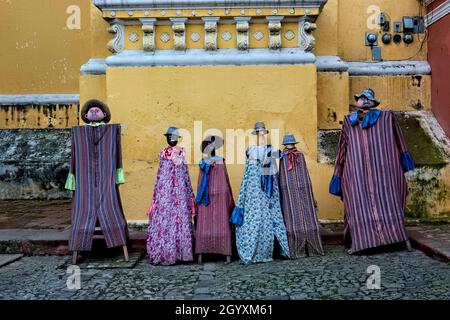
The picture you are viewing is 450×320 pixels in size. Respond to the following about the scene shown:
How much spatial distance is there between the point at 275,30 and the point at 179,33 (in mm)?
1252

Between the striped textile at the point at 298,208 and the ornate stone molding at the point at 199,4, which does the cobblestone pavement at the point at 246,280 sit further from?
the ornate stone molding at the point at 199,4

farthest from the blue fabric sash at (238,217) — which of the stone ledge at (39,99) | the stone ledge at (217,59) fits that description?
the stone ledge at (39,99)

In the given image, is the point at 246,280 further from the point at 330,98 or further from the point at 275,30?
the point at 275,30

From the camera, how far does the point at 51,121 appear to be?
9406 mm

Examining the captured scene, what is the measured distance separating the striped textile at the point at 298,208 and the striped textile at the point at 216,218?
63 cm

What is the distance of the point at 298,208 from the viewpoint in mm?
5590

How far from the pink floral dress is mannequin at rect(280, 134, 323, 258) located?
1.03m

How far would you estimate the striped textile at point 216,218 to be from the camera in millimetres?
5426

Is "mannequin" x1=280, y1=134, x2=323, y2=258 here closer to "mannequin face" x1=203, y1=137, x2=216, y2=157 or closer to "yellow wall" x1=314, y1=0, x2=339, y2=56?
"mannequin face" x1=203, y1=137, x2=216, y2=157

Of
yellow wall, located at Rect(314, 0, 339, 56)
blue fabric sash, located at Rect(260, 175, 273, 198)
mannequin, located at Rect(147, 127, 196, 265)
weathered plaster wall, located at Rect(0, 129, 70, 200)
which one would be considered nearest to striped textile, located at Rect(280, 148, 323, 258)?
blue fabric sash, located at Rect(260, 175, 273, 198)

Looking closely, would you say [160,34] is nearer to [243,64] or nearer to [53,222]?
[243,64]

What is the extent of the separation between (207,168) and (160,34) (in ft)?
7.52

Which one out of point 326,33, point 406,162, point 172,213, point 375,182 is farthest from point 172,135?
point 326,33

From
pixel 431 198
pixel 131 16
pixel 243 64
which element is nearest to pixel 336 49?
pixel 243 64
